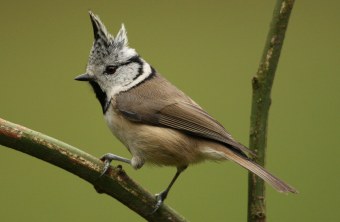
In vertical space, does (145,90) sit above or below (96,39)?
below

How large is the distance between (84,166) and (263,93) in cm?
55

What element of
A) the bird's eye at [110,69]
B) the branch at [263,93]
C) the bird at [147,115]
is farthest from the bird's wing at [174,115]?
the branch at [263,93]

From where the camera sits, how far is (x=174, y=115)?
2.35 m

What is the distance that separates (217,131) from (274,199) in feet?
2.25

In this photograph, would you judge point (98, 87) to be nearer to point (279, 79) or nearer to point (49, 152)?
point (49, 152)

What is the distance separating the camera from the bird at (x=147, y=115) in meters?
2.25

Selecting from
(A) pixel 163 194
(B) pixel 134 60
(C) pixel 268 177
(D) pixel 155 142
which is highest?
(B) pixel 134 60

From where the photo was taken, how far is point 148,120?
7.73 feet

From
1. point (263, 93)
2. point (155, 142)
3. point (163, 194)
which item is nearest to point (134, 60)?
point (155, 142)

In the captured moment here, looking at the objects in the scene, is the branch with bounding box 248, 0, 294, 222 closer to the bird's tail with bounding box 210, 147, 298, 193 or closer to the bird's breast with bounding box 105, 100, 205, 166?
the bird's tail with bounding box 210, 147, 298, 193

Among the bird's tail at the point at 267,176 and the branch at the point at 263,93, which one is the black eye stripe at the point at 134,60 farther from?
the branch at the point at 263,93

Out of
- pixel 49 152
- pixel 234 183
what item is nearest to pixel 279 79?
pixel 234 183

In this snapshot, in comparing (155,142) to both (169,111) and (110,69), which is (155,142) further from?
(110,69)

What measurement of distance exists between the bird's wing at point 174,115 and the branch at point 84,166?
466 mm
